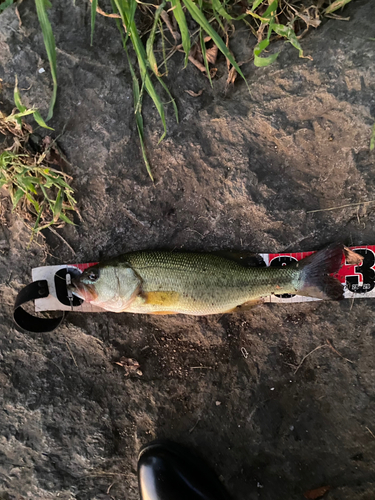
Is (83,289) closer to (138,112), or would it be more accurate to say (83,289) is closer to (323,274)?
(138,112)

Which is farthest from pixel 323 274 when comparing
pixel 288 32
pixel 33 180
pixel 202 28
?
pixel 33 180

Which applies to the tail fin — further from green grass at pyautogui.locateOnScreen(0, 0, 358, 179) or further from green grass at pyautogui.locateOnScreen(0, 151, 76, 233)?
green grass at pyautogui.locateOnScreen(0, 151, 76, 233)

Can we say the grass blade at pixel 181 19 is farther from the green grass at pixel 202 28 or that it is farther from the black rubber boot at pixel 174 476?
the black rubber boot at pixel 174 476

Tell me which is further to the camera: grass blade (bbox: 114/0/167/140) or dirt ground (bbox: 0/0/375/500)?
dirt ground (bbox: 0/0/375/500)

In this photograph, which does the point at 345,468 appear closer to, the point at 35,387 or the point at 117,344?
the point at 117,344


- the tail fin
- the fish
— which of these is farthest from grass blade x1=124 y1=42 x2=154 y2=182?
the tail fin
